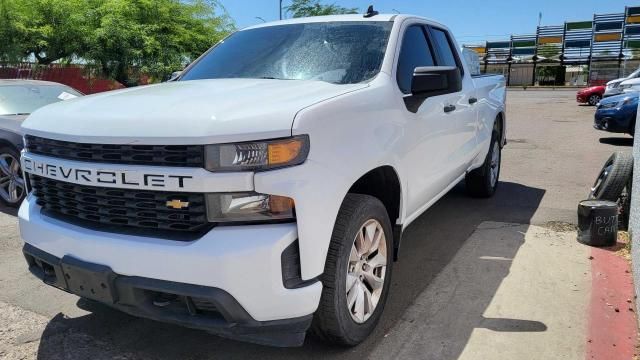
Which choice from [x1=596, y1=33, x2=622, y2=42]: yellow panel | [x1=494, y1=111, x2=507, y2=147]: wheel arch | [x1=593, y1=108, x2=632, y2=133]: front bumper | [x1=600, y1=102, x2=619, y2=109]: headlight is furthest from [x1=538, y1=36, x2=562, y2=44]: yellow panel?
[x1=494, y1=111, x2=507, y2=147]: wheel arch

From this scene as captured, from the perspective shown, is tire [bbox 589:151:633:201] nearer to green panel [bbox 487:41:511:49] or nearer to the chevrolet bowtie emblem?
the chevrolet bowtie emblem

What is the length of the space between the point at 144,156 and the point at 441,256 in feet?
9.47

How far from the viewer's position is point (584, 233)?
188 inches

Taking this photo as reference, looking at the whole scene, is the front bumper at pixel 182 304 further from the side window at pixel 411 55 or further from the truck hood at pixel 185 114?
the side window at pixel 411 55

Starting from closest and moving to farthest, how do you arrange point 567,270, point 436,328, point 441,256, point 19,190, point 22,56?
point 436,328
point 567,270
point 441,256
point 19,190
point 22,56

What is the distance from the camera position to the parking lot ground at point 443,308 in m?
3.07

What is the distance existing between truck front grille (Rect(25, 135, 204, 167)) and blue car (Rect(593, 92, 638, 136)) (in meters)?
10.3

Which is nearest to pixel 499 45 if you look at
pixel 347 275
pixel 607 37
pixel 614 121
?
pixel 607 37

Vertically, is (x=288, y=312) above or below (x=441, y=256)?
above

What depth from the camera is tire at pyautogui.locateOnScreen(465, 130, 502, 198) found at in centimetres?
614

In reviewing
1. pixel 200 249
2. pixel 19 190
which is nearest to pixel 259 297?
pixel 200 249

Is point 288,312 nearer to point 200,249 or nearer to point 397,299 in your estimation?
point 200,249

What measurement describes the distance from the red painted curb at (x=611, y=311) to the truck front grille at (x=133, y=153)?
2.38m

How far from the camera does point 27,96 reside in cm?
703
